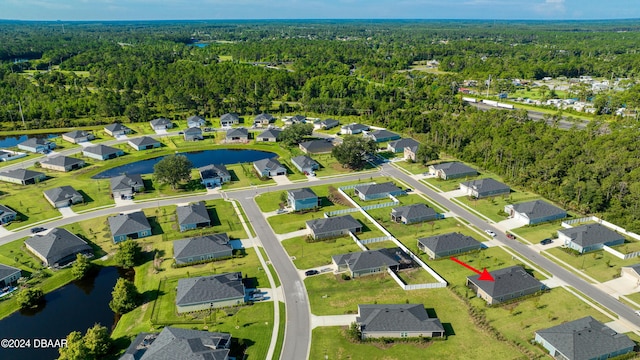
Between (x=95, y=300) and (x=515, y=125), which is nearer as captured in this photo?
(x=95, y=300)

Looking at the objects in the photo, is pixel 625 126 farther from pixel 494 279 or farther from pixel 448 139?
pixel 494 279

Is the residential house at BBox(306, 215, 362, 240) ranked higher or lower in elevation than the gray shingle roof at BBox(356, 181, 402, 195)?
lower

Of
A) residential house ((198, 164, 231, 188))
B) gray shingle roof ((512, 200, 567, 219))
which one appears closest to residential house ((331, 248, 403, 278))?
gray shingle roof ((512, 200, 567, 219))

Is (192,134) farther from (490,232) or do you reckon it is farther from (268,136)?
(490,232)

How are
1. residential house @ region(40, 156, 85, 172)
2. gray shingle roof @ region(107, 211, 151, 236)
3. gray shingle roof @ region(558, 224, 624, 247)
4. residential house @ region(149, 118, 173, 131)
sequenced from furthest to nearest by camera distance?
residential house @ region(149, 118, 173, 131) → residential house @ region(40, 156, 85, 172) → gray shingle roof @ region(107, 211, 151, 236) → gray shingle roof @ region(558, 224, 624, 247)

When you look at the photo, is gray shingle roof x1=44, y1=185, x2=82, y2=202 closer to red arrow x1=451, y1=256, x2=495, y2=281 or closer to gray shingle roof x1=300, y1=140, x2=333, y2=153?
gray shingle roof x1=300, y1=140, x2=333, y2=153

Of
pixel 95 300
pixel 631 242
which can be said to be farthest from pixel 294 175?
pixel 631 242
